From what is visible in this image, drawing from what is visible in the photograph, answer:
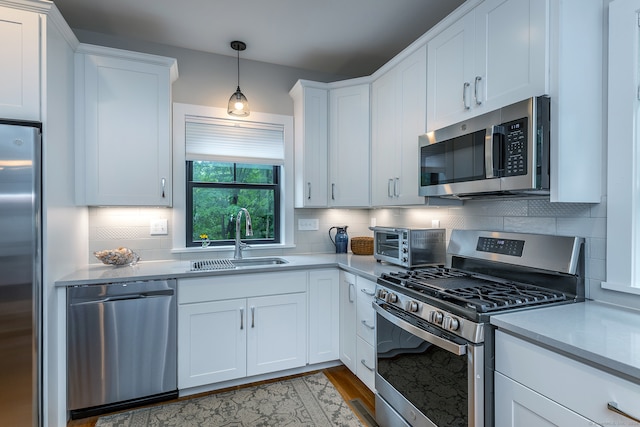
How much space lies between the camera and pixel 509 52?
5.07 feet

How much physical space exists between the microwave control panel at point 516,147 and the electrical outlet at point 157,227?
7.99 ft

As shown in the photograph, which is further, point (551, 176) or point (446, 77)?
point (446, 77)

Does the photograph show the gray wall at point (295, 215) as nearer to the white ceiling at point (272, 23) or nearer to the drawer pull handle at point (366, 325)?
the white ceiling at point (272, 23)

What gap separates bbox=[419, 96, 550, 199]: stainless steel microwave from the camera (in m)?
1.38

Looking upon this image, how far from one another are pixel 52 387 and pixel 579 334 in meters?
2.58

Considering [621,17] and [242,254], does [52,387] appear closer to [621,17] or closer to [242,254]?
[242,254]

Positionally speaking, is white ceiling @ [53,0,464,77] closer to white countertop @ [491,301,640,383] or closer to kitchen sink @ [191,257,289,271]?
kitchen sink @ [191,257,289,271]

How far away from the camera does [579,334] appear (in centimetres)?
108

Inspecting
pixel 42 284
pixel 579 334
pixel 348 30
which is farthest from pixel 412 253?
pixel 42 284

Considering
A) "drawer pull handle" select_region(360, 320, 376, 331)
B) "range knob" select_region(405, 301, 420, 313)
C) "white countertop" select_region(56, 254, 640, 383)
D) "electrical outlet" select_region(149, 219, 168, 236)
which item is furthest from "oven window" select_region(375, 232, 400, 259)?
"electrical outlet" select_region(149, 219, 168, 236)

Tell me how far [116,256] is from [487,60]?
2624 millimetres

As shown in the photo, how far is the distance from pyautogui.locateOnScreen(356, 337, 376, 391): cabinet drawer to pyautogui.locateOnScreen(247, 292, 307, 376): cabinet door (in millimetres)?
440

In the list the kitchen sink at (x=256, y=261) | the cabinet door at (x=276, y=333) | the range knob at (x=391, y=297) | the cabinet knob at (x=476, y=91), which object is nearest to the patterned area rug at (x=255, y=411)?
the cabinet door at (x=276, y=333)

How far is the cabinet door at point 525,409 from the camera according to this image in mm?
1024
